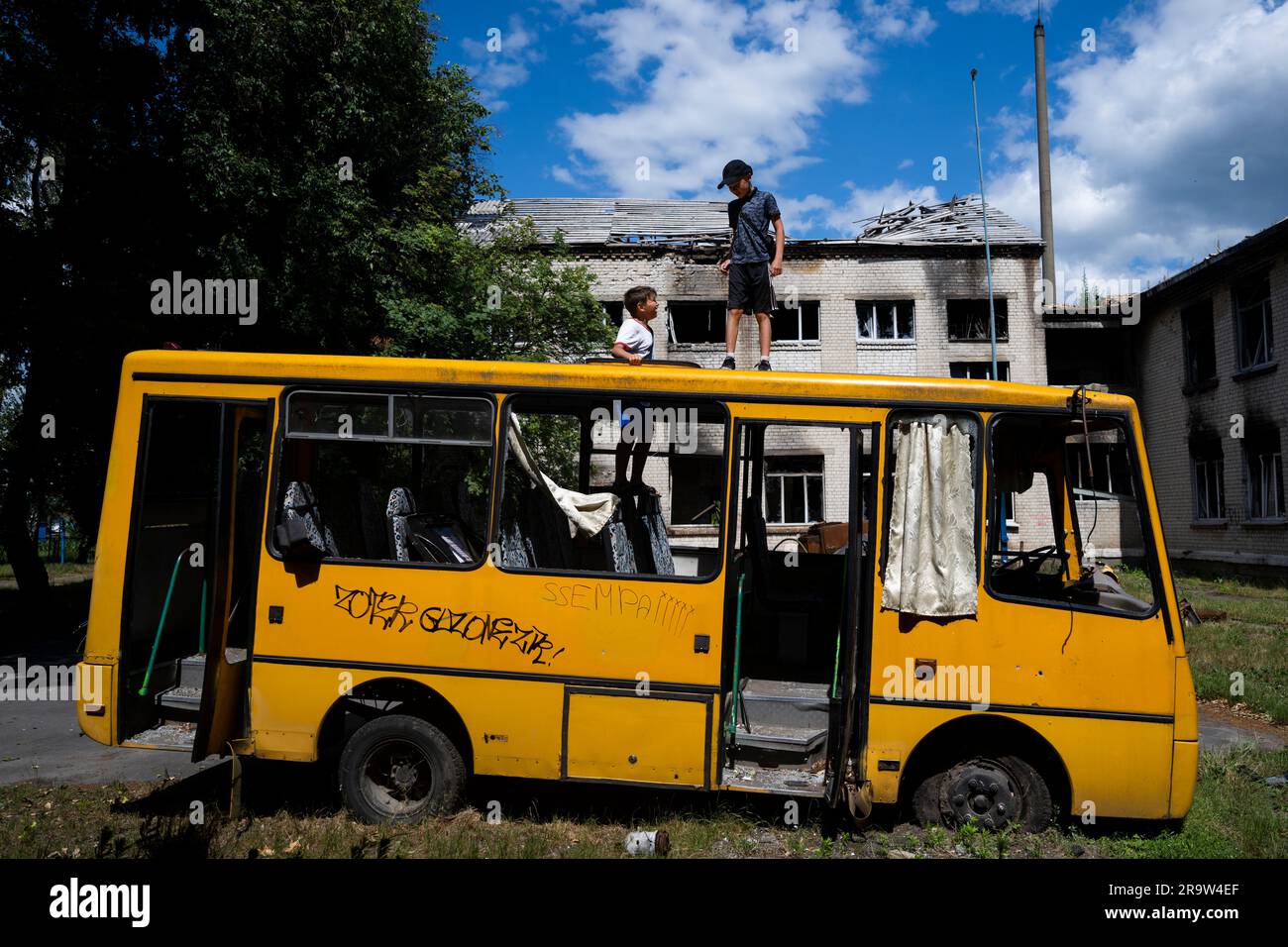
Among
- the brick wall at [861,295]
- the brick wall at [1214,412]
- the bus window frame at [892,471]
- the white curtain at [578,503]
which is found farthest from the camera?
the brick wall at [861,295]

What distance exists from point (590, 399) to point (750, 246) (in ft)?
9.57

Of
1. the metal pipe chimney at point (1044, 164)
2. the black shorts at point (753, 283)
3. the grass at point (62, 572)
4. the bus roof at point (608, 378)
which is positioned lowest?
the grass at point (62, 572)

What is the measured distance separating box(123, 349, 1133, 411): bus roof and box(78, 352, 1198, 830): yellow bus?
0.7 inches

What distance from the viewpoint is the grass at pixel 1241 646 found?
28.3 feet

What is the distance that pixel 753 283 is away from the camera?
7.43 metres

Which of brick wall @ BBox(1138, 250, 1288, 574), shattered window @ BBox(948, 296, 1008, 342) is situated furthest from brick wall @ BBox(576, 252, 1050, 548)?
brick wall @ BBox(1138, 250, 1288, 574)

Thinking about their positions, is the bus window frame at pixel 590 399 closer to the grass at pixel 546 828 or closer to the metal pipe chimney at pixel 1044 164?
the grass at pixel 546 828

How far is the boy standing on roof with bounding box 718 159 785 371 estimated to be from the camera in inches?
286

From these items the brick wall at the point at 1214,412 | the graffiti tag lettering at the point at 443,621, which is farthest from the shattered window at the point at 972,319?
the graffiti tag lettering at the point at 443,621

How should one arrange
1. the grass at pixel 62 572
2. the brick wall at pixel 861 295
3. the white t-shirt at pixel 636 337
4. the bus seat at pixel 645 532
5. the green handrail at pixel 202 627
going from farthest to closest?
the grass at pixel 62 572
the brick wall at pixel 861 295
the white t-shirt at pixel 636 337
the green handrail at pixel 202 627
the bus seat at pixel 645 532

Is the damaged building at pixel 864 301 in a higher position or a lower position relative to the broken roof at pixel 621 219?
lower

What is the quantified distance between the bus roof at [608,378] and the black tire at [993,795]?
6.77 ft
